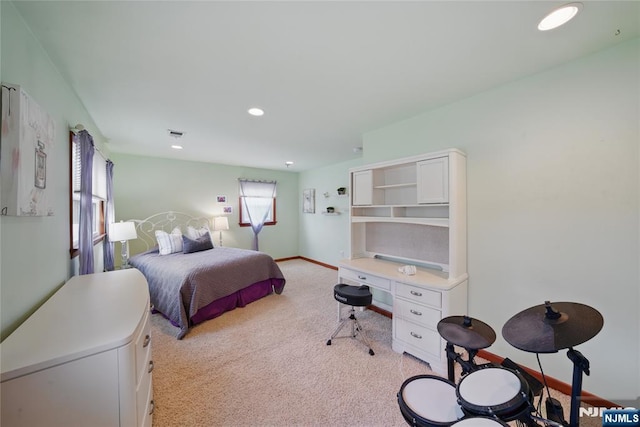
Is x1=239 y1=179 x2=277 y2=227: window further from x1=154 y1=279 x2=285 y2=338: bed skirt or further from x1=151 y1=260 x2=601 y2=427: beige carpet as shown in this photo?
x1=151 y1=260 x2=601 y2=427: beige carpet

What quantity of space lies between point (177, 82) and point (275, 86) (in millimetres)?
787

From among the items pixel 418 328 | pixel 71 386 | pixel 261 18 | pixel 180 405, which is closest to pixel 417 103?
pixel 261 18

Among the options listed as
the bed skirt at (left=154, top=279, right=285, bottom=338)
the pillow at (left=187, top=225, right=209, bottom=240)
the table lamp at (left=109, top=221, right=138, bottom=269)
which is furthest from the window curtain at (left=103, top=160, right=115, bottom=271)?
the pillow at (left=187, top=225, right=209, bottom=240)

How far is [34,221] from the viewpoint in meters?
1.32

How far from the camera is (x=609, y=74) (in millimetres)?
1524

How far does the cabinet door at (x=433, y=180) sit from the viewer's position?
2.08m

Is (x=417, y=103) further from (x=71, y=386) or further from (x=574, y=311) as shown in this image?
(x=71, y=386)

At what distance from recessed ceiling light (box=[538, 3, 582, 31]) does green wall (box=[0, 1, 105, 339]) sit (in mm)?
2754

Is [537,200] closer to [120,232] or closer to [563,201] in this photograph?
[563,201]

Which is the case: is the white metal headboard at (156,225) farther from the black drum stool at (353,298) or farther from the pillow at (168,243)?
the black drum stool at (353,298)

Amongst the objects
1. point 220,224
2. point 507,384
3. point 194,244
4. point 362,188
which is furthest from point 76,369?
point 220,224

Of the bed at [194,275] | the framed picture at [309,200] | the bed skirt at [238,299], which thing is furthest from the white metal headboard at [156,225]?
the framed picture at [309,200]

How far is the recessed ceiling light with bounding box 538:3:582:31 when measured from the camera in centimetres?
120

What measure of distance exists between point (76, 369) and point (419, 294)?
2178mm
